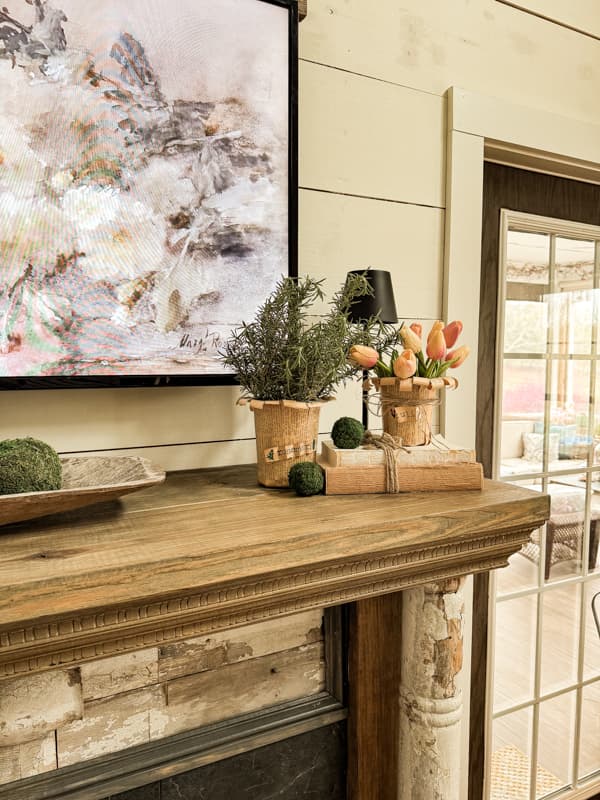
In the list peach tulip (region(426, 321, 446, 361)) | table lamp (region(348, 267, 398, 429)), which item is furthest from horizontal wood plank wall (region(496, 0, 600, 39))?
peach tulip (region(426, 321, 446, 361))

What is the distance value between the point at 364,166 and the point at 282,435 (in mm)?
651

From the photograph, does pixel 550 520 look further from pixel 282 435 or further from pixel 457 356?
pixel 282 435

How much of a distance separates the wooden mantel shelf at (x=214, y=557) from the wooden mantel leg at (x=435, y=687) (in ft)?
0.38

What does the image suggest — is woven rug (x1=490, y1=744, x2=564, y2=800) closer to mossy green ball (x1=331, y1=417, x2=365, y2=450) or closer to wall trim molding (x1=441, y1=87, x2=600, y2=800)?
wall trim molding (x1=441, y1=87, x2=600, y2=800)

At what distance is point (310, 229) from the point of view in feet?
3.69

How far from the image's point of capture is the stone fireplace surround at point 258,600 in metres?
0.59

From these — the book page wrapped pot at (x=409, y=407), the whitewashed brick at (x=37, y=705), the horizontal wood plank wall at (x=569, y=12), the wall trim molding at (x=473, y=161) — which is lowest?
the whitewashed brick at (x=37, y=705)

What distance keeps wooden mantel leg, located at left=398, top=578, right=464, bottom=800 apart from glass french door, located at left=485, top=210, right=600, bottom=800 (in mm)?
657

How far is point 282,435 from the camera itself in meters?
0.87

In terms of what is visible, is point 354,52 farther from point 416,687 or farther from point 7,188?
point 416,687

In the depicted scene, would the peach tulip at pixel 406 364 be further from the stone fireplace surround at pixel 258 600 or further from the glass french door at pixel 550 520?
the glass french door at pixel 550 520

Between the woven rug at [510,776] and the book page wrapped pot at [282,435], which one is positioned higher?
the book page wrapped pot at [282,435]

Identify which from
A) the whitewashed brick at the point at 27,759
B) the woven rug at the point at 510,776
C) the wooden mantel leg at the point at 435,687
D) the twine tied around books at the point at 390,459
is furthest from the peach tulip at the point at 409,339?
the woven rug at the point at 510,776
